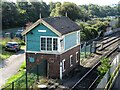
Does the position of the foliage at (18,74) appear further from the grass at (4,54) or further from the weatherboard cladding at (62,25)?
the weatherboard cladding at (62,25)

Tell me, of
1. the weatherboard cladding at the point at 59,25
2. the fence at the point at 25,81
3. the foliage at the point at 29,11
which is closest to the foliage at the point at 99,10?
A: the foliage at the point at 29,11

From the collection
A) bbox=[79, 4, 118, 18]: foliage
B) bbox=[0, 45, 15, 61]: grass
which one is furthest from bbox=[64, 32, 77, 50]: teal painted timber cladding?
bbox=[79, 4, 118, 18]: foliage

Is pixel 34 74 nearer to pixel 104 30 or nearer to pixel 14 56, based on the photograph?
Answer: pixel 14 56

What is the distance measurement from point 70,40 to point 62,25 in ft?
4.94

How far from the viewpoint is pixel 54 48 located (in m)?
23.0

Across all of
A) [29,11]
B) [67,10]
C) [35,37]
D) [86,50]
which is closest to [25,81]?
[35,37]

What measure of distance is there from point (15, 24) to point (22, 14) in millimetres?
2517

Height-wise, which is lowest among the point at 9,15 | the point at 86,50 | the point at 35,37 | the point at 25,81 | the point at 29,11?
the point at 25,81

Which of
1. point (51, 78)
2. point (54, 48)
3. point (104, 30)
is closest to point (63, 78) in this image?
point (51, 78)

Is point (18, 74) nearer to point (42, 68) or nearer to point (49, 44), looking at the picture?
point (42, 68)

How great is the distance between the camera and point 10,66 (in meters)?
26.6

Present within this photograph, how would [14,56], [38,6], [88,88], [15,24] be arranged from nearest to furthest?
[88,88], [14,56], [15,24], [38,6]

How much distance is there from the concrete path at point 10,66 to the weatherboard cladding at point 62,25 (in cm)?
528

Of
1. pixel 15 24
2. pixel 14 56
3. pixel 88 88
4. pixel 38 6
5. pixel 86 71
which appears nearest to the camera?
pixel 88 88
